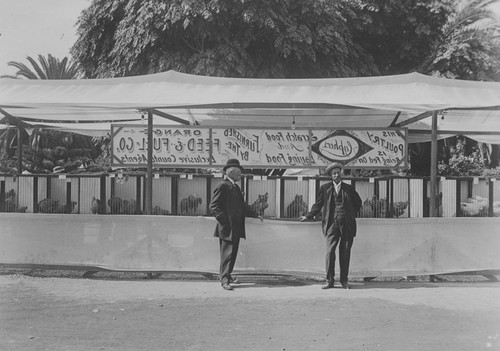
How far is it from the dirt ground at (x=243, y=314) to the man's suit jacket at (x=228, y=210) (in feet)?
2.46

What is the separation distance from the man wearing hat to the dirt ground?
0.30 metres

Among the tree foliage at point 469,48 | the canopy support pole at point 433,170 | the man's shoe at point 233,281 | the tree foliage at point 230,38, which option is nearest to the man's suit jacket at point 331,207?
the canopy support pole at point 433,170

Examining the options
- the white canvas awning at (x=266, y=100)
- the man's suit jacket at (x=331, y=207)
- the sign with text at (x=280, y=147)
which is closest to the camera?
the man's suit jacket at (x=331, y=207)

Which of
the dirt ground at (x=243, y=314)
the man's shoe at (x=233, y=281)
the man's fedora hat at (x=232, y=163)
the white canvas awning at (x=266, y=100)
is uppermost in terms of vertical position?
the white canvas awning at (x=266, y=100)

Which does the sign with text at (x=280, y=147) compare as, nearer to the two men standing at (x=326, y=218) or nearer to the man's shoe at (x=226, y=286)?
the two men standing at (x=326, y=218)

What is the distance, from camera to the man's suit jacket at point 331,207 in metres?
7.46

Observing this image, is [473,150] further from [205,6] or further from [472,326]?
[472,326]

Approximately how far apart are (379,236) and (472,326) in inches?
94.8

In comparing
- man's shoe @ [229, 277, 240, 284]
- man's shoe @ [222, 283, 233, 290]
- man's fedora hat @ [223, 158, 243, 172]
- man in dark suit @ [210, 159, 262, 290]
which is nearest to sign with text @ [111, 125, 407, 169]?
man's fedora hat @ [223, 158, 243, 172]

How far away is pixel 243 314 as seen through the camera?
6.19 m

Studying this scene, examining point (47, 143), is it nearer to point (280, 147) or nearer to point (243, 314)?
point (280, 147)

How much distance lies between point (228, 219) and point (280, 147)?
1.49 meters

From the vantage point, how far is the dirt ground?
525 centimetres

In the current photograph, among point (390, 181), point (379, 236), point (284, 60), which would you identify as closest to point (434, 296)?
point (379, 236)
